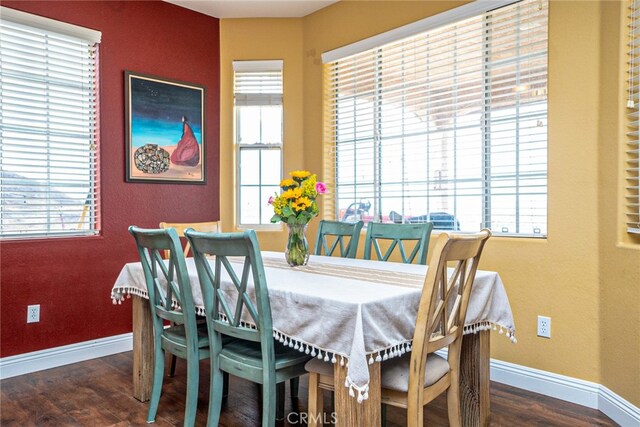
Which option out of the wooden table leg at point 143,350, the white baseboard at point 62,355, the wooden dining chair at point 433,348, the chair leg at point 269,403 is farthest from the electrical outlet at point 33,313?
the wooden dining chair at point 433,348

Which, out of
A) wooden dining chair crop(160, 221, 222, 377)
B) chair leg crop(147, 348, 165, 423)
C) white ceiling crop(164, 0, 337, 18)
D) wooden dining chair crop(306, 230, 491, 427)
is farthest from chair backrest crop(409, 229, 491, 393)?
white ceiling crop(164, 0, 337, 18)

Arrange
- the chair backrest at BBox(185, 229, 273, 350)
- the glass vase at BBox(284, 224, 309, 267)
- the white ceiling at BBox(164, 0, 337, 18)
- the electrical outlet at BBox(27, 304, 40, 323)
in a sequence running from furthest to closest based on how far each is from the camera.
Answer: the white ceiling at BBox(164, 0, 337, 18) → the electrical outlet at BBox(27, 304, 40, 323) → the glass vase at BBox(284, 224, 309, 267) → the chair backrest at BBox(185, 229, 273, 350)

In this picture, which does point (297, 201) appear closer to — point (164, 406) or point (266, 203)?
point (164, 406)

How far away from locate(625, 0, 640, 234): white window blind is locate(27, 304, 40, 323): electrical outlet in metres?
3.63

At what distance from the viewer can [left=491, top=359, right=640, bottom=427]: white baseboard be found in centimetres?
225

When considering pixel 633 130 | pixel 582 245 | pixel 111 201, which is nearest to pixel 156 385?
pixel 111 201

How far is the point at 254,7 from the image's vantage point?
157 inches

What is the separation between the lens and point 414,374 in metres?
1.60

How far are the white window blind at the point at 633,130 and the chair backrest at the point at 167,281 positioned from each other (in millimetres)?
2183

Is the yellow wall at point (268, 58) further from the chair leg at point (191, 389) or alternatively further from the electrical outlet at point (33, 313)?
the chair leg at point (191, 389)

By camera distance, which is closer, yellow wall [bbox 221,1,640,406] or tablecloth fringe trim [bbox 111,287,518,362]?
tablecloth fringe trim [bbox 111,287,518,362]

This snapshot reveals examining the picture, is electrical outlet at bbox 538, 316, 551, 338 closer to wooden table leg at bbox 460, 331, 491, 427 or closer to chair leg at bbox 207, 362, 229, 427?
wooden table leg at bbox 460, 331, 491, 427

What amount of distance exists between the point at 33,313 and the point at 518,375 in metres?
3.19

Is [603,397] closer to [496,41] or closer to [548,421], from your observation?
[548,421]
